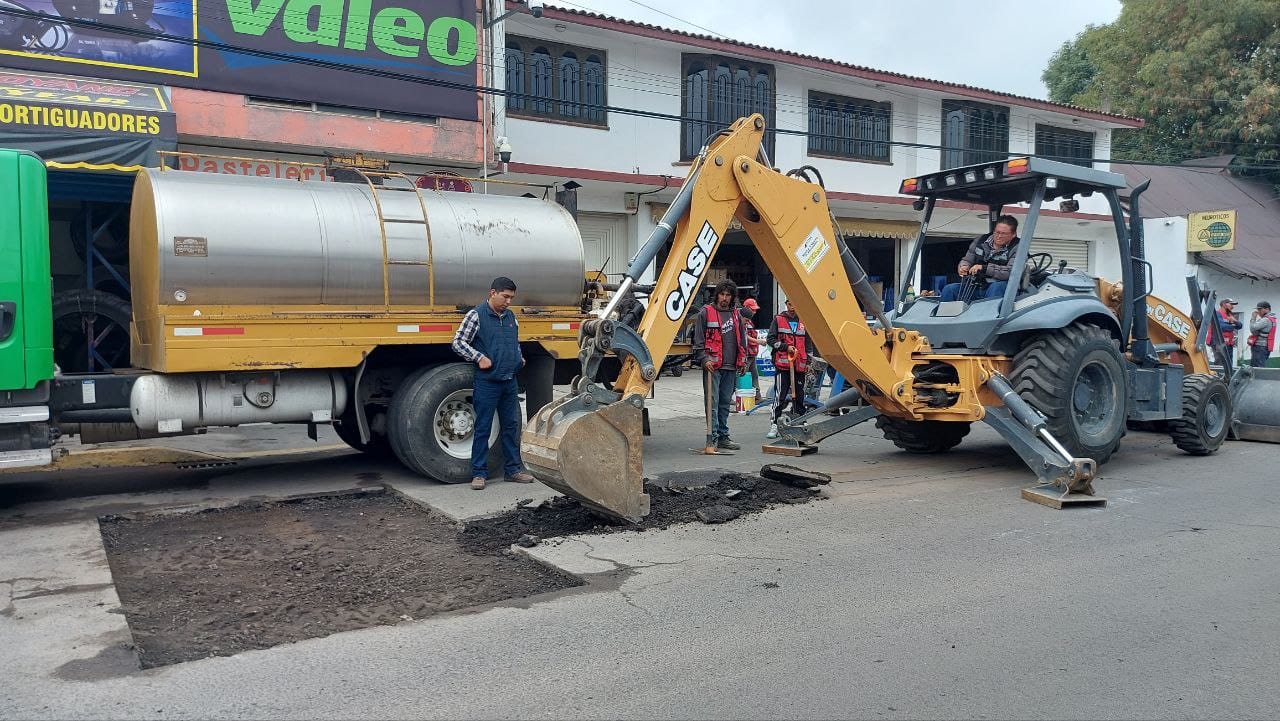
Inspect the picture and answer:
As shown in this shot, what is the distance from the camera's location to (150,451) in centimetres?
978

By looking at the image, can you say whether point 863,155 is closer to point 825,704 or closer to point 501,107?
point 501,107

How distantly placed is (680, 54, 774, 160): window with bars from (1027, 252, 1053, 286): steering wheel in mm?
9530

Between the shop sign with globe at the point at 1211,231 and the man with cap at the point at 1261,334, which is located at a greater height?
the shop sign with globe at the point at 1211,231

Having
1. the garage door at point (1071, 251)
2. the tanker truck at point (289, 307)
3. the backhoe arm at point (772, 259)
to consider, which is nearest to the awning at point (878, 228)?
the garage door at point (1071, 251)

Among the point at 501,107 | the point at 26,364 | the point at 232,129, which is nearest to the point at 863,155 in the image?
the point at 501,107

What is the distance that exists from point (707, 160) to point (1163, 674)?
458 cm

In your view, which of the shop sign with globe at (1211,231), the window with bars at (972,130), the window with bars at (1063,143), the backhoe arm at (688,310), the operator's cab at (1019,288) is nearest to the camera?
the backhoe arm at (688,310)

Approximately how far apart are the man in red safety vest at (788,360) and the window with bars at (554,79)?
6.32 metres

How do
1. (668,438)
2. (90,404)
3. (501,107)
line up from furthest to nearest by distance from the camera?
(501,107) → (668,438) → (90,404)

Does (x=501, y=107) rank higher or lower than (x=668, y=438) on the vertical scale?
higher

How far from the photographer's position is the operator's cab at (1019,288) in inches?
338

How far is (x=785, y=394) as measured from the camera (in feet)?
38.7

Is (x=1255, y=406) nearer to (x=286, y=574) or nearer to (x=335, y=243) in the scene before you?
(x=335, y=243)

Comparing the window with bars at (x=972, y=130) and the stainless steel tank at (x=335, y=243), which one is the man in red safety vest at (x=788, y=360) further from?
the window with bars at (x=972, y=130)
